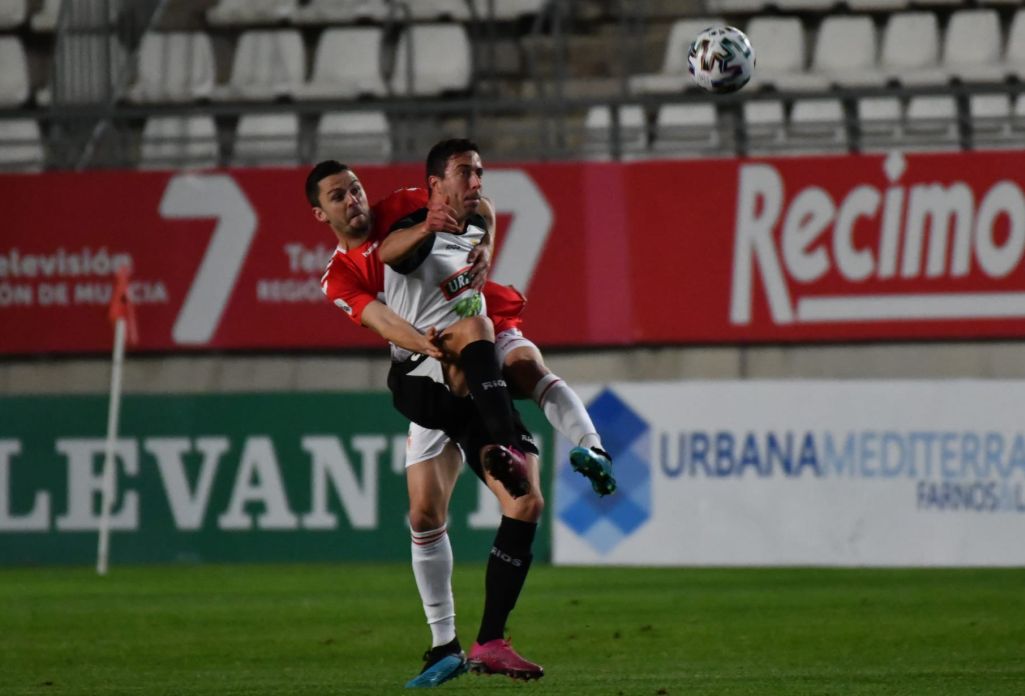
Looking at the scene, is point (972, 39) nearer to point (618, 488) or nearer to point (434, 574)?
point (618, 488)

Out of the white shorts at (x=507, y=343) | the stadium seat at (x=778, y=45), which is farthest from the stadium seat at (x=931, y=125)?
the white shorts at (x=507, y=343)

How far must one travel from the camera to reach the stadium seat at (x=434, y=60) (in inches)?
741

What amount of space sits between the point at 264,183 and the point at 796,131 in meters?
5.03

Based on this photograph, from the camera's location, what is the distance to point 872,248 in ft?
55.6

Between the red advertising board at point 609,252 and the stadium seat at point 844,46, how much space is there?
224cm

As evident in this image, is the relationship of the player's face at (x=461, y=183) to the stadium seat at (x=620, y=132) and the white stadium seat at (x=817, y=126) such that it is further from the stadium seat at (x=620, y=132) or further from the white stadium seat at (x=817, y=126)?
the white stadium seat at (x=817, y=126)

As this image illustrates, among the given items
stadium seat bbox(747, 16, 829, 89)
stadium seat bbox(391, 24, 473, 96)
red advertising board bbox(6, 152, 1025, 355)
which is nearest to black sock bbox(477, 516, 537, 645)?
red advertising board bbox(6, 152, 1025, 355)

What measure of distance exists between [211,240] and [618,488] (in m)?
4.87

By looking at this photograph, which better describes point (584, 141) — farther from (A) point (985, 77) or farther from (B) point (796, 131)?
(A) point (985, 77)

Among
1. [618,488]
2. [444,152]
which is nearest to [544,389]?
[444,152]

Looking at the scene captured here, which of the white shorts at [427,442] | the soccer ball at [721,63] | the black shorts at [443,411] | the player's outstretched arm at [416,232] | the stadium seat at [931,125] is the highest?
the soccer ball at [721,63]

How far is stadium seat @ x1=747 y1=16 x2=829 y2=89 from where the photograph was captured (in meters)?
18.8

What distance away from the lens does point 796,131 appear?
58.1 ft

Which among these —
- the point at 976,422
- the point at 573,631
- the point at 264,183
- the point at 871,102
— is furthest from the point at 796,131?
the point at 573,631
